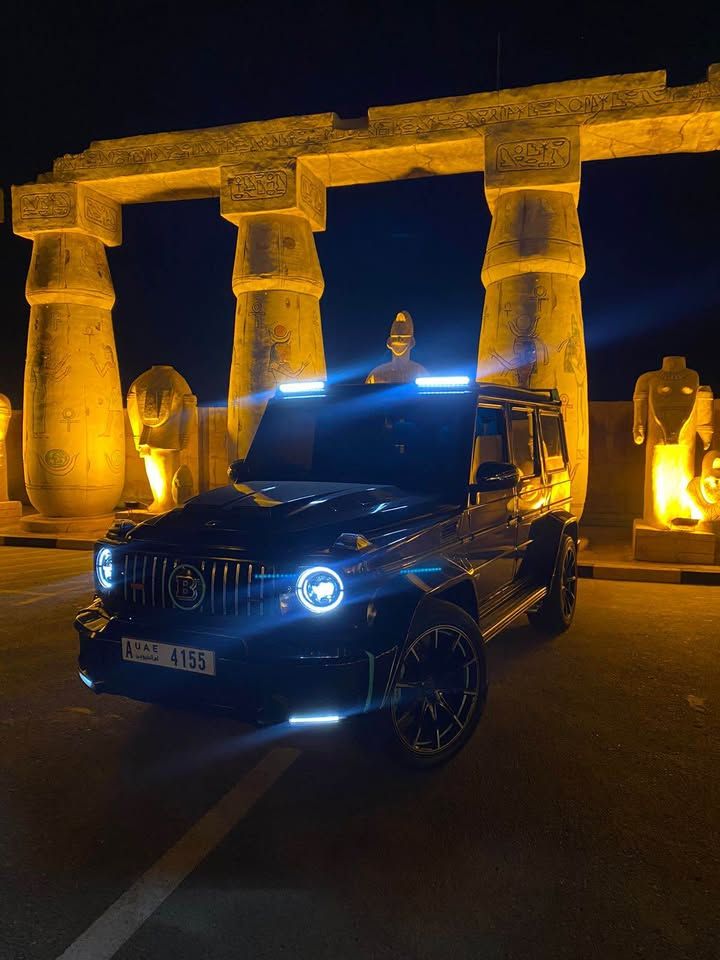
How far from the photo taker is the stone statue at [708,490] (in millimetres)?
8430

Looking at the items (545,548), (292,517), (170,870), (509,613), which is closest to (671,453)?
(545,548)

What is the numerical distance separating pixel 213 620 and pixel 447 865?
138 cm

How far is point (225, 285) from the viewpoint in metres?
19.9

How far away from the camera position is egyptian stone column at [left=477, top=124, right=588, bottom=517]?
8906mm

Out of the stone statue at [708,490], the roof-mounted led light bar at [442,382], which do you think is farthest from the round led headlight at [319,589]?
the stone statue at [708,490]

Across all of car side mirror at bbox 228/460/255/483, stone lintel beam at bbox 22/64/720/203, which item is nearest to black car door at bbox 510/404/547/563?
car side mirror at bbox 228/460/255/483

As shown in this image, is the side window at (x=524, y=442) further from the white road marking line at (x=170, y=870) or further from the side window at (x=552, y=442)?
the white road marking line at (x=170, y=870)


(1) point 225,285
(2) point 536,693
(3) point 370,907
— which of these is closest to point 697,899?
(3) point 370,907

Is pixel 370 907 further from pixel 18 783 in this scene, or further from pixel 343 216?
pixel 343 216

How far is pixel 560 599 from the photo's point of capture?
5512 mm

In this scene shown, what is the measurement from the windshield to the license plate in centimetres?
141

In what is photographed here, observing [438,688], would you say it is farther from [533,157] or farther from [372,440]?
[533,157]

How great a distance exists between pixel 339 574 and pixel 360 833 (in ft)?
3.41

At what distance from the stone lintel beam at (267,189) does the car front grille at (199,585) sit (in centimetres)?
780
